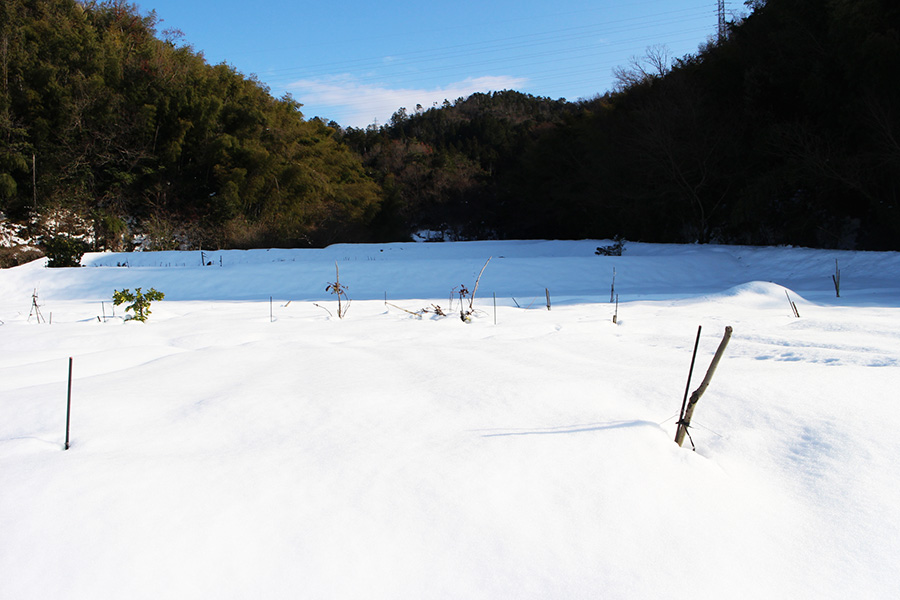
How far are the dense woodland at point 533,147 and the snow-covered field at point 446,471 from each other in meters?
9.84

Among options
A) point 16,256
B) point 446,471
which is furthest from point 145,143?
point 446,471

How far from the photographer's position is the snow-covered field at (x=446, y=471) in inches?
40.2

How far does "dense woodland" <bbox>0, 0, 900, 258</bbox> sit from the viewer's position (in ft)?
34.2

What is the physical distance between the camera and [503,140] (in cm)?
2717

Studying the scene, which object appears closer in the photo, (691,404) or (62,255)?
(691,404)

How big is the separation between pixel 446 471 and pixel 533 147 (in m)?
19.9

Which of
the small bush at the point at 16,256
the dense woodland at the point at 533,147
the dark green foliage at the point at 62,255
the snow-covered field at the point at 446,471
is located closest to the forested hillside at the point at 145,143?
the dense woodland at the point at 533,147

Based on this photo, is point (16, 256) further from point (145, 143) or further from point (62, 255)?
point (145, 143)

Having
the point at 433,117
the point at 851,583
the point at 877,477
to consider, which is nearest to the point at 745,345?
the point at 877,477

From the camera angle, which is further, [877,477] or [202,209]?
[202,209]

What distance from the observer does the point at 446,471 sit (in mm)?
1346

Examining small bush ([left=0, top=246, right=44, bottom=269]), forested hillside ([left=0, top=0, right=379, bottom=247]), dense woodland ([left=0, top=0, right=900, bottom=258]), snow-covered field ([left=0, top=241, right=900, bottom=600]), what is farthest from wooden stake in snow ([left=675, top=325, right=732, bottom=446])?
small bush ([left=0, top=246, right=44, bottom=269])

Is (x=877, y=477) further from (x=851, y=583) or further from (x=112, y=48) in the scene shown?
(x=112, y=48)

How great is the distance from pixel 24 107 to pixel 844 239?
19986 millimetres
